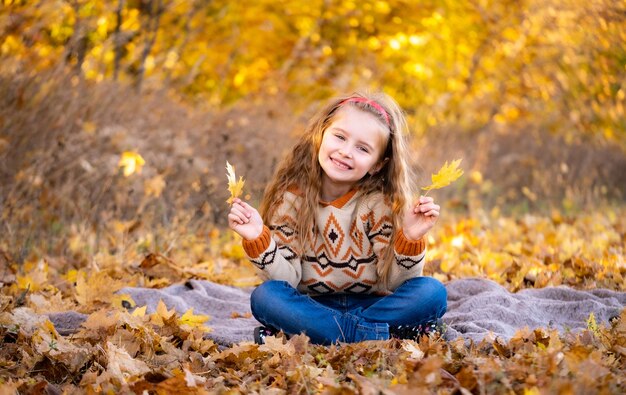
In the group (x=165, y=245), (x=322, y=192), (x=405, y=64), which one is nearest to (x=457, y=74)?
(x=405, y=64)

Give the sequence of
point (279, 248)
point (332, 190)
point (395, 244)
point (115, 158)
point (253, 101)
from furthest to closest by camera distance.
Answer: point (253, 101) < point (115, 158) < point (332, 190) < point (279, 248) < point (395, 244)

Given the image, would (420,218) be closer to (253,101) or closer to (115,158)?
(115,158)

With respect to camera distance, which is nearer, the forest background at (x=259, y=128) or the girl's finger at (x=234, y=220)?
the girl's finger at (x=234, y=220)

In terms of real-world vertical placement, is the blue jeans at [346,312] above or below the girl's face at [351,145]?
below

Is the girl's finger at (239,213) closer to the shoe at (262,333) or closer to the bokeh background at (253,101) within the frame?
the shoe at (262,333)

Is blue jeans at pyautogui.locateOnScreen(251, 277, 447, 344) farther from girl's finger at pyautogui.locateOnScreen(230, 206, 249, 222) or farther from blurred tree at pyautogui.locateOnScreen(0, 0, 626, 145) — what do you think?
blurred tree at pyautogui.locateOnScreen(0, 0, 626, 145)

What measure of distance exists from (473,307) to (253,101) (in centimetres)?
636

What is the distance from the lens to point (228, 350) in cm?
278

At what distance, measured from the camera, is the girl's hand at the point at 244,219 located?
304 centimetres

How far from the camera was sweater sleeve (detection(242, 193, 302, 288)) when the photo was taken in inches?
122

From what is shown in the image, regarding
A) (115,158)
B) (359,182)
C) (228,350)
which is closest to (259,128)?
(115,158)

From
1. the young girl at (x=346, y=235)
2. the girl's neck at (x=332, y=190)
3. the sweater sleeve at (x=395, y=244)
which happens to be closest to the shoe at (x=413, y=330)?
the young girl at (x=346, y=235)

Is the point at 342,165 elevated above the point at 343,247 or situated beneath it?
elevated above

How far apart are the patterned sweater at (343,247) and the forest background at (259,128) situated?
0.46m
